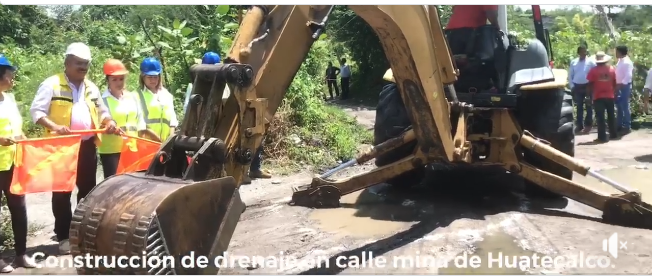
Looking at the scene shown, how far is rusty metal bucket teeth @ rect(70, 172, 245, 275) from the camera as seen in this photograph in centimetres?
258

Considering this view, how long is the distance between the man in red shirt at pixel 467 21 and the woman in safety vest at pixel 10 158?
395 centimetres

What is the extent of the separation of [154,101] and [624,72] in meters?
9.09

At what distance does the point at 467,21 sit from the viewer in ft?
19.5

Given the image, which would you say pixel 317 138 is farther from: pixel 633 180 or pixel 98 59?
pixel 98 59

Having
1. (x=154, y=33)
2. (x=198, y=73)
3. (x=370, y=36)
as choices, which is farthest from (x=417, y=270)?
(x=370, y=36)

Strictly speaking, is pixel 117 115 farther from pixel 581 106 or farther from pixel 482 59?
pixel 581 106

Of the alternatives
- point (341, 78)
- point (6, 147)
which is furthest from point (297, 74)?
point (341, 78)

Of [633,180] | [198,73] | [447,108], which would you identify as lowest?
[633,180]

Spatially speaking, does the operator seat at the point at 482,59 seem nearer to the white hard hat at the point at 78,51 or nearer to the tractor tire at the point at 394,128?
the tractor tire at the point at 394,128

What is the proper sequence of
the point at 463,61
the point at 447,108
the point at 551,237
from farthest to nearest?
1. the point at 463,61
2. the point at 447,108
3. the point at 551,237

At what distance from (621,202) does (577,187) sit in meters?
0.37

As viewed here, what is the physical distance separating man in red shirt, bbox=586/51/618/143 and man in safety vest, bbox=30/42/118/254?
8394 mm

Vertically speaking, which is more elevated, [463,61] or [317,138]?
[463,61]

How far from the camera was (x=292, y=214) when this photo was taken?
5.39 meters
